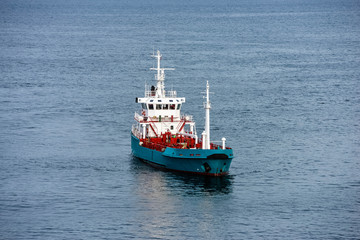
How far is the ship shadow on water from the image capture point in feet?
251

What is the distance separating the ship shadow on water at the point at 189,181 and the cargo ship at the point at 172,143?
662 mm

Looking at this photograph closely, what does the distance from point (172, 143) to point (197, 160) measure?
708cm

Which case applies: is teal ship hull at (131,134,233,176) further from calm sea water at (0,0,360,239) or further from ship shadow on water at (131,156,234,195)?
calm sea water at (0,0,360,239)

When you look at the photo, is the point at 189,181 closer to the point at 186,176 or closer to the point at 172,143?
the point at 186,176

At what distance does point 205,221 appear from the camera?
221ft

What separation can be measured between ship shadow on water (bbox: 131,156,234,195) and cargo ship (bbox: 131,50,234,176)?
0.66 meters

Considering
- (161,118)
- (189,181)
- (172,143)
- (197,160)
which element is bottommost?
(189,181)

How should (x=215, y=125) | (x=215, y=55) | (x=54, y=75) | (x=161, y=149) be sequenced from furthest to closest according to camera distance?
(x=215, y=55)
(x=54, y=75)
(x=215, y=125)
(x=161, y=149)

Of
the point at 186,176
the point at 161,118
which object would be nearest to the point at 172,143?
the point at 161,118

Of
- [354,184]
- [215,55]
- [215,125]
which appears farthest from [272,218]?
[215,55]

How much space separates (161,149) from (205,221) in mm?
18723

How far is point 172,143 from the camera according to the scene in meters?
87.1

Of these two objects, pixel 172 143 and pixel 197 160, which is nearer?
pixel 197 160

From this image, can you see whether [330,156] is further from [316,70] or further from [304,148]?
[316,70]
